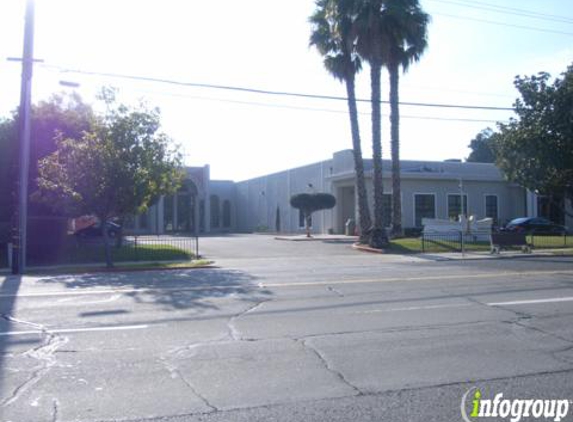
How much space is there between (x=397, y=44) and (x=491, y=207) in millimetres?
18341

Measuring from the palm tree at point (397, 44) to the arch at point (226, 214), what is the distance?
101ft

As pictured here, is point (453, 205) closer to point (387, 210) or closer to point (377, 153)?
point (387, 210)

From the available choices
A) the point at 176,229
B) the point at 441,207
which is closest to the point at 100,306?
the point at 441,207

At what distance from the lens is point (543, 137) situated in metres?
25.5

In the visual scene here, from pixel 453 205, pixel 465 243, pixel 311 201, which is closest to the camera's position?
pixel 465 243

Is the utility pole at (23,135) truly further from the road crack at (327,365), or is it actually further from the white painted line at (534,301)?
the white painted line at (534,301)

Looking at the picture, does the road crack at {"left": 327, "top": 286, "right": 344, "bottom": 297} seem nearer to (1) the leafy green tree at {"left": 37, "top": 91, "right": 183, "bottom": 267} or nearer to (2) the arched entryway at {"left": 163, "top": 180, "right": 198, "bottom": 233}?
(1) the leafy green tree at {"left": 37, "top": 91, "right": 183, "bottom": 267}

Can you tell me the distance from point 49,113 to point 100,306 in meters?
17.5

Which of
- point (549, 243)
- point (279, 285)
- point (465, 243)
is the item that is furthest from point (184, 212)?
point (279, 285)

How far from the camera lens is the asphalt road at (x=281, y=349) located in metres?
5.27

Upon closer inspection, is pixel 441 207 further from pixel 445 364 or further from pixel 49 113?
pixel 445 364

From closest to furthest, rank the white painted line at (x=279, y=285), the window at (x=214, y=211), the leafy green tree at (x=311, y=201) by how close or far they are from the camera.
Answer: the white painted line at (x=279, y=285)
the leafy green tree at (x=311, y=201)
the window at (x=214, y=211)

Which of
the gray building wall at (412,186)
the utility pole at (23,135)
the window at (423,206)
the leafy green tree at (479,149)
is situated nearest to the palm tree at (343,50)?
the gray building wall at (412,186)

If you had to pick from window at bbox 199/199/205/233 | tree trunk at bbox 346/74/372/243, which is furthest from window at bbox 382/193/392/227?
window at bbox 199/199/205/233
